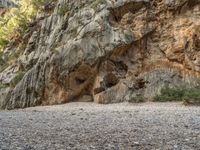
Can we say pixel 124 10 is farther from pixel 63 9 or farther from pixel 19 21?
pixel 19 21

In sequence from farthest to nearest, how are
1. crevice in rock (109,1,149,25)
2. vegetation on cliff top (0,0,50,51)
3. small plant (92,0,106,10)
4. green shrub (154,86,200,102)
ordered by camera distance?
vegetation on cliff top (0,0,50,51) → small plant (92,0,106,10) → crevice in rock (109,1,149,25) → green shrub (154,86,200,102)

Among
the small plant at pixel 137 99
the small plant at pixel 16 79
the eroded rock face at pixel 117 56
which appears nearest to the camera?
the small plant at pixel 137 99

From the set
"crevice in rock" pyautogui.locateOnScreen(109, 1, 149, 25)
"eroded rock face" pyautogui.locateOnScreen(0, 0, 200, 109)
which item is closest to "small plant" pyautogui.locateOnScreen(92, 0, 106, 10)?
"eroded rock face" pyautogui.locateOnScreen(0, 0, 200, 109)

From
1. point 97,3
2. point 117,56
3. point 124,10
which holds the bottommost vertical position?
point 117,56

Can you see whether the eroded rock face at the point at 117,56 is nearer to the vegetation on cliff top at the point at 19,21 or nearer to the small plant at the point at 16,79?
the small plant at the point at 16,79

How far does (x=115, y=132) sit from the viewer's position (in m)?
8.16

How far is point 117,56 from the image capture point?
A: 21609 mm

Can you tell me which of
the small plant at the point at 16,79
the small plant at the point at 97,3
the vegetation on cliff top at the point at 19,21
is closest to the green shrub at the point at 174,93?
the small plant at the point at 97,3

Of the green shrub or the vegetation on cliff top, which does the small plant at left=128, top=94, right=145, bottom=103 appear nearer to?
the green shrub

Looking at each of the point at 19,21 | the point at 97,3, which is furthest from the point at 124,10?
the point at 19,21

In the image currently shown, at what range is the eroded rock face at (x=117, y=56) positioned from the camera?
20031mm

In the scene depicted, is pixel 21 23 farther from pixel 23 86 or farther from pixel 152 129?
pixel 152 129

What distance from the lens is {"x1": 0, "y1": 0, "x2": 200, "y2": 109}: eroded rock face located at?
20.0m

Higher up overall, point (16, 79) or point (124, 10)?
point (124, 10)
